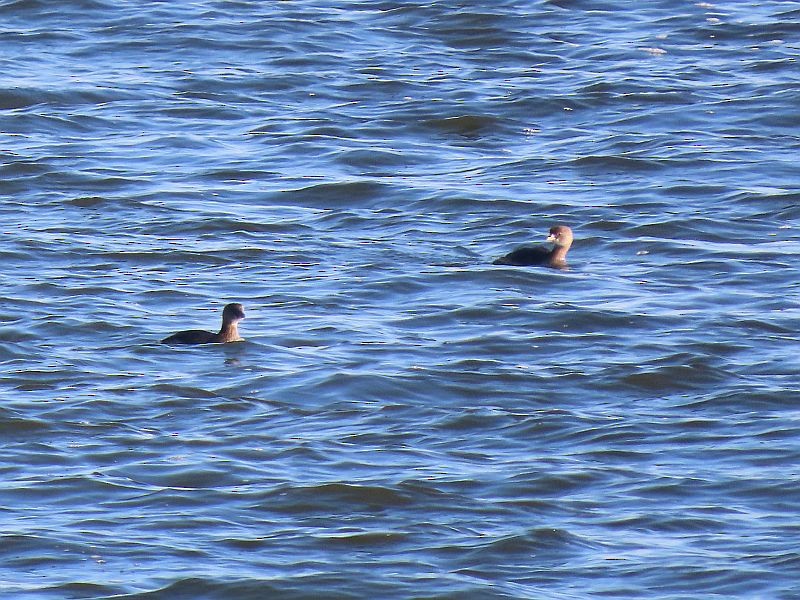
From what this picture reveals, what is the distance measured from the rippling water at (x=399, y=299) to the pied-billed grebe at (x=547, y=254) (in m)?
0.11

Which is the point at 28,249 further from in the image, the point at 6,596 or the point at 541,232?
the point at 6,596

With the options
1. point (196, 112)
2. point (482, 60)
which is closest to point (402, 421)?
point (196, 112)

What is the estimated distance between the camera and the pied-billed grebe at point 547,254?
15.2 meters

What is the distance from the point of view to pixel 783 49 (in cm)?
2225

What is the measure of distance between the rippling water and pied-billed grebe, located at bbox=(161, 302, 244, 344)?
0.30 ft

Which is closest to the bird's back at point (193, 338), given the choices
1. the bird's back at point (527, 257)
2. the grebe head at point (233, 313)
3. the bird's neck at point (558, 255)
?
the grebe head at point (233, 313)

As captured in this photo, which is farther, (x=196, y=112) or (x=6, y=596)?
(x=196, y=112)

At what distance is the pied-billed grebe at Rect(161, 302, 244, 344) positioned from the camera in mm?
13234

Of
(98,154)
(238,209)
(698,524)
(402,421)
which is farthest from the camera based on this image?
(98,154)

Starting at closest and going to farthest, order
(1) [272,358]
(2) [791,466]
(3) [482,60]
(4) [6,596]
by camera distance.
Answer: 1. (4) [6,596]
2. (2) [791,466]
3. (1) [272,358]
4. (3) [482,60]

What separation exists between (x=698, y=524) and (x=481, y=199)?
730 cm

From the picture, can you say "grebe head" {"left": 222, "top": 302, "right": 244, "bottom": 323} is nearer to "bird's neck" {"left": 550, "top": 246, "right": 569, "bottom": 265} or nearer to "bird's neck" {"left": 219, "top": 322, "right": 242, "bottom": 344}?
"bird's neck" {"left": 219, "top": 322, "right": 242, "bottom": 344}

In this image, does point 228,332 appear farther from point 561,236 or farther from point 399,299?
point 561,236

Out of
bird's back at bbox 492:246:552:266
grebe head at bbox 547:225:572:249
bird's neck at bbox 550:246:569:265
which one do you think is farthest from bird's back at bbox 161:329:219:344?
grebe head at bbox 547:225:572:249
